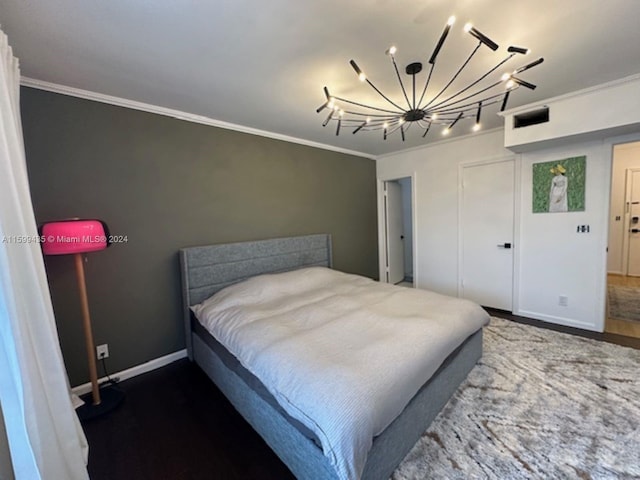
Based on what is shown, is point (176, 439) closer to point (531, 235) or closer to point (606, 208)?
point (531, 235)

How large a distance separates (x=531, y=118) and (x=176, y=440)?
442 cm

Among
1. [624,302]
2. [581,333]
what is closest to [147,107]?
[581,333]

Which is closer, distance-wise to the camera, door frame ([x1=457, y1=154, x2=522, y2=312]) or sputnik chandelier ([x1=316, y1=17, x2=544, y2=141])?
sputnik chandelier ([x1=316, y1=17, x2=544, y2=141])

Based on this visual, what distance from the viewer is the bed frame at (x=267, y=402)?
1.42 metres

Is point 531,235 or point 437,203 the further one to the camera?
point 437,203

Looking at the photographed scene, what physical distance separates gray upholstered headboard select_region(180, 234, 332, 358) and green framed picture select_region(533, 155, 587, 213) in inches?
112

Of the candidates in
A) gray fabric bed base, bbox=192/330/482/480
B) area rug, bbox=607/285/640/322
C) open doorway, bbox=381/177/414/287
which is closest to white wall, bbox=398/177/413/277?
open doorway, bbox=381/177/414/287

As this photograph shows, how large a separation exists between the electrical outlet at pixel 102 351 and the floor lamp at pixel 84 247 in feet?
0.89

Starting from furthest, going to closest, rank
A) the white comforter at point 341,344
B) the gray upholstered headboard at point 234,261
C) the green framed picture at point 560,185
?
the green framed picture at point 560,185 → the gray upholstered headboard at point 234,261 → the white comforter at point 341,344

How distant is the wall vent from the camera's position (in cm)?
292

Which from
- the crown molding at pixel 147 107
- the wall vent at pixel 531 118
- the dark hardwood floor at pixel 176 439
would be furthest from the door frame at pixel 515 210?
the dark hardwood floor at pixel 176 439

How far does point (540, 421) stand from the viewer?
6.12 feet

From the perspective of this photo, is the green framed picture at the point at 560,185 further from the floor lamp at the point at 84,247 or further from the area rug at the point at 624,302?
the floor lamp at the point at 84,247

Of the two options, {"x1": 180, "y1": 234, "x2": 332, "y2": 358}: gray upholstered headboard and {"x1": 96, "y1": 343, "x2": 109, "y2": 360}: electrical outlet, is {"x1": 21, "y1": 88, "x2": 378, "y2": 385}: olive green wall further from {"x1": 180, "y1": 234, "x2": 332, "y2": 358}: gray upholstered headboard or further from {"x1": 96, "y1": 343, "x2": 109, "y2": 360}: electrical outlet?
{"x1": 180, "y1": 234, "x2": 332, "y2": 358}: gray upholstered headboard
